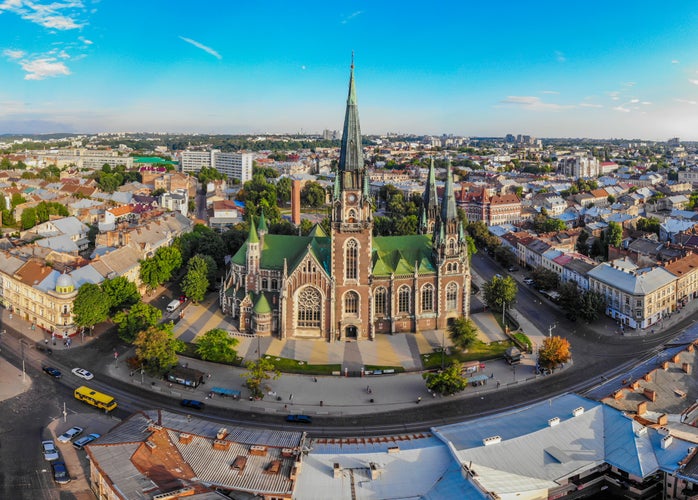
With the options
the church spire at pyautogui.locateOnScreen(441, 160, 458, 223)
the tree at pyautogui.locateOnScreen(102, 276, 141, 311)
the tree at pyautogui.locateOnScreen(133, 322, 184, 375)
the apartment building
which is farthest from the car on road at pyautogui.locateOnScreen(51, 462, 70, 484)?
the apartment building

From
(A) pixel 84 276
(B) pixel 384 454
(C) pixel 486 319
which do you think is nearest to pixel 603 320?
(C) pixel 486 319

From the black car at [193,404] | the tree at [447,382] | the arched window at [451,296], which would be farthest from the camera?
the arched window at [451,296]

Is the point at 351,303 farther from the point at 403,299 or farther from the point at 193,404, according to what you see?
the point at 193,404

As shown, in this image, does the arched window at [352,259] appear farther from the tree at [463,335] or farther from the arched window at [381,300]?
the tree at [463,335]

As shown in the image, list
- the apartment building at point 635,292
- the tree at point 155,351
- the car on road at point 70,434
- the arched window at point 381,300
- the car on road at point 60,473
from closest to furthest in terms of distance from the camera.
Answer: the car on road at point 60,473 → the car on road at point 70,434 → the tree at point 155,351 → the arched window at point 381,300 → the apartment building at point 635,292

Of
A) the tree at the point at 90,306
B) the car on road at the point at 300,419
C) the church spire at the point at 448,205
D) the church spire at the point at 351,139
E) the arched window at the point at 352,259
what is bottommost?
the car on road at the point at 300,419

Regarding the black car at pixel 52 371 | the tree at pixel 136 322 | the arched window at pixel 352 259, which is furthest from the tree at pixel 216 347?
the arched window at pixel 352 259

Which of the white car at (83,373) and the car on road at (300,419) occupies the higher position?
the white car at (83,373)

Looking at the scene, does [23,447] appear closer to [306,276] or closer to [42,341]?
[42,341]
